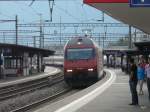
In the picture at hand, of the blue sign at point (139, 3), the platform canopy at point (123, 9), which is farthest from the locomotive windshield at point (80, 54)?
the blue sign at point (139, 3)

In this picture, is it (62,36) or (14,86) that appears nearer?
(14,86)

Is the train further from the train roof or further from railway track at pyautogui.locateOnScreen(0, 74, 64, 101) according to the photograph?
railway track at pyautogui.locateOnScreen(0, 74, 64, 101)

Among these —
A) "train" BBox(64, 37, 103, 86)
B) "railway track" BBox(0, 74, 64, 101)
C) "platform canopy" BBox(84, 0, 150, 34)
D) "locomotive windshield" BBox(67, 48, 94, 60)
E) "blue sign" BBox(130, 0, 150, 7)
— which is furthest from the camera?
"locomotive windshield" BBox(67, 48, 94, 60)

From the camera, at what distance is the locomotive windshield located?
3647 centimetres

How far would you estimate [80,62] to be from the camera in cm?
3641

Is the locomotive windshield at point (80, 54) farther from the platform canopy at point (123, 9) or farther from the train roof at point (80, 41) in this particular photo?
the platform canopy at point (123, 9)

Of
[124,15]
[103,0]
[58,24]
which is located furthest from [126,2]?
[58,24]

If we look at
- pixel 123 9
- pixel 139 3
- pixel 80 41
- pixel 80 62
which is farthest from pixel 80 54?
pixel 139 3

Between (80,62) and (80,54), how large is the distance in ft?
2.07

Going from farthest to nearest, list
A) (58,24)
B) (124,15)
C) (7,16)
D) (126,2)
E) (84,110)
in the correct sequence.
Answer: (7,16) → (58,24) → (84,110) → (124,15) → (126,2)

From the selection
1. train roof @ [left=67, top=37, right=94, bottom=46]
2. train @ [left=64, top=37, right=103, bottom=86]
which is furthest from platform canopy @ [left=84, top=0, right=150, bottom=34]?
train roof @ [left=67, top=37, right=94, bottom=46]

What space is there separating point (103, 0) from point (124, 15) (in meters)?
3.05

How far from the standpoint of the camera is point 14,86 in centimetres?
3997

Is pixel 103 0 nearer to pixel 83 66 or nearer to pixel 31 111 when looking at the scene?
pixel 31 111
